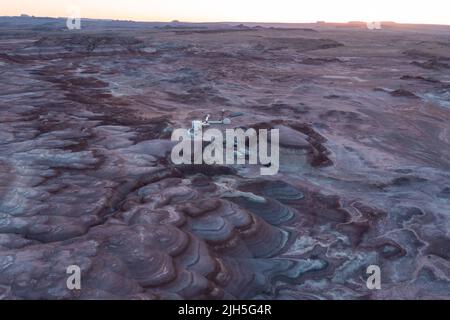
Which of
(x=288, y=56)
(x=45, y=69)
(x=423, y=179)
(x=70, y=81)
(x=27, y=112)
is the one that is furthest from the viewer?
(x=288, y=56)

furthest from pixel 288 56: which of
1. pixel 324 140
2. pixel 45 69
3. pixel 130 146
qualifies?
pixel 130 146

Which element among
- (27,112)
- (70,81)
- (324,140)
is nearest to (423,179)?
(324,140)

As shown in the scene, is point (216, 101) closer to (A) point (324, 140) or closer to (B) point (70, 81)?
(A) point (324, 140)

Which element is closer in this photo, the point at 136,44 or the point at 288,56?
the point at 288,56

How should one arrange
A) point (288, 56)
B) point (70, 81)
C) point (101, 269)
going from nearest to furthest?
1. point (101, 269)
2. point (70, 81)
3. point (288, 56)

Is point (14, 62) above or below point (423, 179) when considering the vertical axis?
above

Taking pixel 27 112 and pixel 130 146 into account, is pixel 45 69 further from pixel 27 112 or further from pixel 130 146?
A: pixel 130 146
